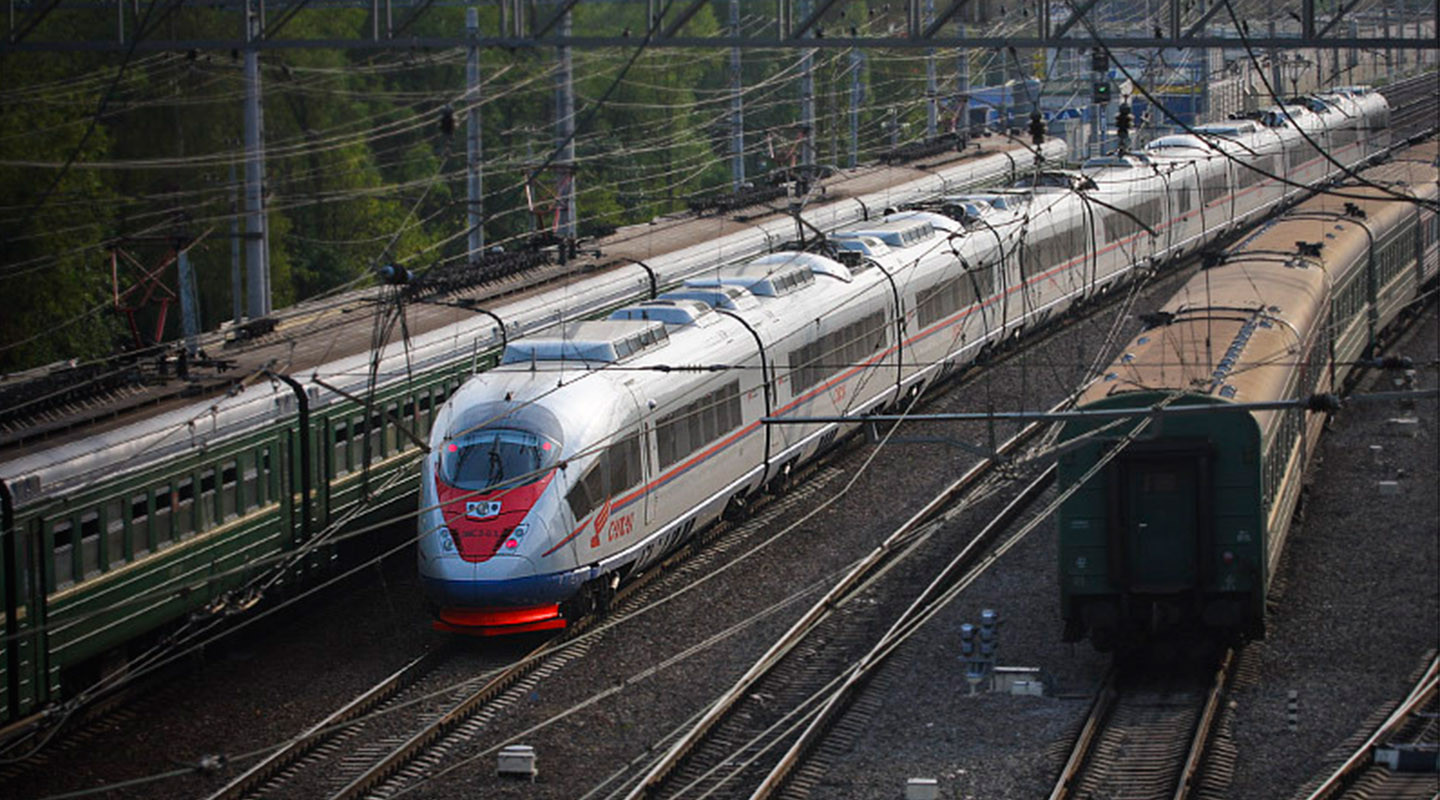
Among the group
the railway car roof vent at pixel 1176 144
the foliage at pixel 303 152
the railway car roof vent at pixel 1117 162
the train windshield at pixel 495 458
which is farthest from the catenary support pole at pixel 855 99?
the train windshield at pixel 495 458

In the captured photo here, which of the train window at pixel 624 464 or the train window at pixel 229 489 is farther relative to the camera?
the train window at pixel 624 464

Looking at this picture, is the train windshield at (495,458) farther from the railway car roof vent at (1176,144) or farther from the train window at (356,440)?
the railway car roof vent at (1176,144)

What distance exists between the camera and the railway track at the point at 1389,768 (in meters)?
14.5

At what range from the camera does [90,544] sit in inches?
643

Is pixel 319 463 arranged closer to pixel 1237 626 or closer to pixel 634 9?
pixel 1237 626

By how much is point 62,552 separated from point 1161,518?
9.34 meters

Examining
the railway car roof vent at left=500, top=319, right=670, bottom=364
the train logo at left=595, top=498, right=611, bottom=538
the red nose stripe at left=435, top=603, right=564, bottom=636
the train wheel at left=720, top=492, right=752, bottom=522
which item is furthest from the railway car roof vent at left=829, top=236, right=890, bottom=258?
the red nose stripe at left=435, top=603, right=564, bottom=636

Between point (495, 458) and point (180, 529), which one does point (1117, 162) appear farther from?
point (180, 529)

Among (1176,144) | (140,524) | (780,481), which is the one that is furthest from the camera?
(1176,144)

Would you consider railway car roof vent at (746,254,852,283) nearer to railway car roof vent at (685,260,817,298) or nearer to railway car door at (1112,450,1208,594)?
railway car roof vent at (685,260,817,298)

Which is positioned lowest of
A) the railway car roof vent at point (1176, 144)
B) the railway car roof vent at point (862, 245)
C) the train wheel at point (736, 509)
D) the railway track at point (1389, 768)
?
the railway track at point (1389, 768)

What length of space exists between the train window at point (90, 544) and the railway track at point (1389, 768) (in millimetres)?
10004

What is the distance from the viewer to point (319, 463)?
64.6 feet

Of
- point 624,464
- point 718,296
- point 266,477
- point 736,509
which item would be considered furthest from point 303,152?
point 624,464
